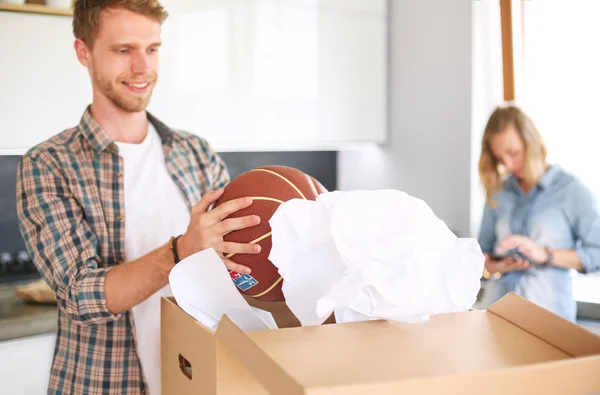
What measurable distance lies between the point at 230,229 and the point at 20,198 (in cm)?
70

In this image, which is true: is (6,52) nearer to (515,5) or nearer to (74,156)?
(74,156)

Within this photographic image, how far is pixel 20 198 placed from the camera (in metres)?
1.43

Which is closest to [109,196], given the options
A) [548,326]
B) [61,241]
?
[61,241]

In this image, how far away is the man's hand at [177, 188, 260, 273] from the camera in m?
0.89

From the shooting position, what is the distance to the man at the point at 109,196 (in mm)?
1363

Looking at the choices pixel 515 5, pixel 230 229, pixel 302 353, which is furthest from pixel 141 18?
pixel 515 5

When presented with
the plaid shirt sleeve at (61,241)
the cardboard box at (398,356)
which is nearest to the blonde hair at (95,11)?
the plaid shirt sleeve at (61,241)

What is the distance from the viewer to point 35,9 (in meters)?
2.36

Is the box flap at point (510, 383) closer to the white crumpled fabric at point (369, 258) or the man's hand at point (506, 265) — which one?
the white crumpled fabric at point (369, 258)

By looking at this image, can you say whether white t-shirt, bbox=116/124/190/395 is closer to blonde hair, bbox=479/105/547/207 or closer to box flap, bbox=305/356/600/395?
box flap, bbox=305/356/600/395

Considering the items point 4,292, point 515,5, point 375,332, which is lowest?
point 4,292

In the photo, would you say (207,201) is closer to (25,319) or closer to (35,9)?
(25,319)

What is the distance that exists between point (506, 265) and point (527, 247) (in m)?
0.10

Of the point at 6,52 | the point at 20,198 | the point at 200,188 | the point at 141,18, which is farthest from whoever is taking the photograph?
the point at 6,52
